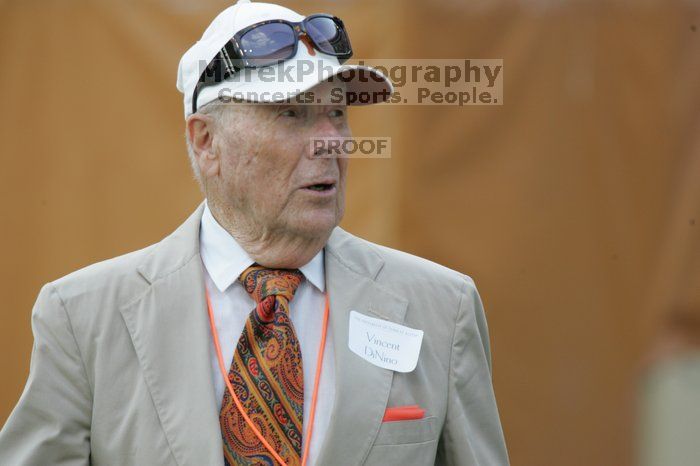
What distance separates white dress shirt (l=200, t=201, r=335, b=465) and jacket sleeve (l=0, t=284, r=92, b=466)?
0.33m

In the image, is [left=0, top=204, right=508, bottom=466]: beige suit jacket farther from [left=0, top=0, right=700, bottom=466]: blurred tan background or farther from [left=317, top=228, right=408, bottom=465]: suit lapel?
[left=0, top=0, right=700, bottom=466]: blurred tan background

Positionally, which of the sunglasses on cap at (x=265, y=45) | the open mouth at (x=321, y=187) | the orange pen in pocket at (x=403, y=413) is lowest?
the orange pen in pocket at (x=403, y=413)

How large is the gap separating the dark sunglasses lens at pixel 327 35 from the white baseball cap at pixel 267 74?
0.02 m

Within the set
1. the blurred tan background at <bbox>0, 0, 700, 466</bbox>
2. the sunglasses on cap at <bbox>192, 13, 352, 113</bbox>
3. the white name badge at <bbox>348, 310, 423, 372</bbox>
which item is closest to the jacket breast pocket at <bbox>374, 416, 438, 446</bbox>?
the white name badge at <bbox>348, 310, 423, 372</bbox>

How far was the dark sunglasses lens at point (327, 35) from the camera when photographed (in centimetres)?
271

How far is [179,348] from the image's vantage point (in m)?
2.56

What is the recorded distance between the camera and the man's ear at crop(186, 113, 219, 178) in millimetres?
2742

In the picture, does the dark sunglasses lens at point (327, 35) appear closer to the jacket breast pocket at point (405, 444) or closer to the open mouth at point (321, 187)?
the open mouth at point (321, 187)

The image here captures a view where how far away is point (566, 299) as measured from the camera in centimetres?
452

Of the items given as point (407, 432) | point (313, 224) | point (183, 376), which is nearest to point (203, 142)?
point (313, 224)

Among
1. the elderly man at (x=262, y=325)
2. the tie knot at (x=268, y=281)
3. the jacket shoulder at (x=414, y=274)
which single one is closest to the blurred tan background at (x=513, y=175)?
the jacket shoulder at (x=414, y=274)

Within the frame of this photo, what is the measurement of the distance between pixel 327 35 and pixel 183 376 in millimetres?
973

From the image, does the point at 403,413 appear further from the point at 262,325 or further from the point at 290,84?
the point at 290,84

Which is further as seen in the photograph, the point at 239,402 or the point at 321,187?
the point at 321,187
